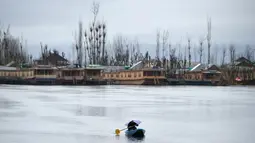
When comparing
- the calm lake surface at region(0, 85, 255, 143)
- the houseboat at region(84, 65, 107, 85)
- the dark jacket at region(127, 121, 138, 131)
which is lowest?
the calm lake surface at region(0, 85, 255, 143)

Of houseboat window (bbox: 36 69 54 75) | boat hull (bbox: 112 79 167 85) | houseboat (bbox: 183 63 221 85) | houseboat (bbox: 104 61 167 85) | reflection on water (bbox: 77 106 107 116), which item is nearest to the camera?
reflection on water (bbox: 77 106 107 116)

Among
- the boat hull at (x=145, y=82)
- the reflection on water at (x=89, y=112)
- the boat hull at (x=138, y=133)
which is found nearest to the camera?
the boat hull at (x=138, y=133)

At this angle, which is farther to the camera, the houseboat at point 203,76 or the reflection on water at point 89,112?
the houseboat at point 203,76

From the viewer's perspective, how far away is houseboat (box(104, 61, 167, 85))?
74062 mm

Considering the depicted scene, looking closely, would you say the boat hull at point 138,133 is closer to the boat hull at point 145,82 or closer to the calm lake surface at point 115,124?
the calm lake surface at point 115,124

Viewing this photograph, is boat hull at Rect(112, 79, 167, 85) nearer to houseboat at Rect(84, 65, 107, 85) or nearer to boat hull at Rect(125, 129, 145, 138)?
houseboat at Rect(84, 65, 107, 85)

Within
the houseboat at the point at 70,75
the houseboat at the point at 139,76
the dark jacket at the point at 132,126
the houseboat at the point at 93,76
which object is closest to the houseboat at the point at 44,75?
the houseboat at the point at 70,75

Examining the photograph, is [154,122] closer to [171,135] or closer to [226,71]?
[171,135]

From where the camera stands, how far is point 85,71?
7262 centimetres

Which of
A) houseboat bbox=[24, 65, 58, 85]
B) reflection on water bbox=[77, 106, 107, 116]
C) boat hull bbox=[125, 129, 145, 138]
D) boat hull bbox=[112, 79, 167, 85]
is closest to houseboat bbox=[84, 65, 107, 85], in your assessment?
houseboat bbox=[24, 65, 58, 85]

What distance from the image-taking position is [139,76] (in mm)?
74438

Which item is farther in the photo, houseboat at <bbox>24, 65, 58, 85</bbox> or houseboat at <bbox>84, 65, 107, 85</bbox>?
houseboat at <bbox>24, 65, 58, 85</bbox>

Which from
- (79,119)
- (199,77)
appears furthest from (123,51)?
(79,119)

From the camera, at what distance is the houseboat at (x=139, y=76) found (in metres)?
74.1
